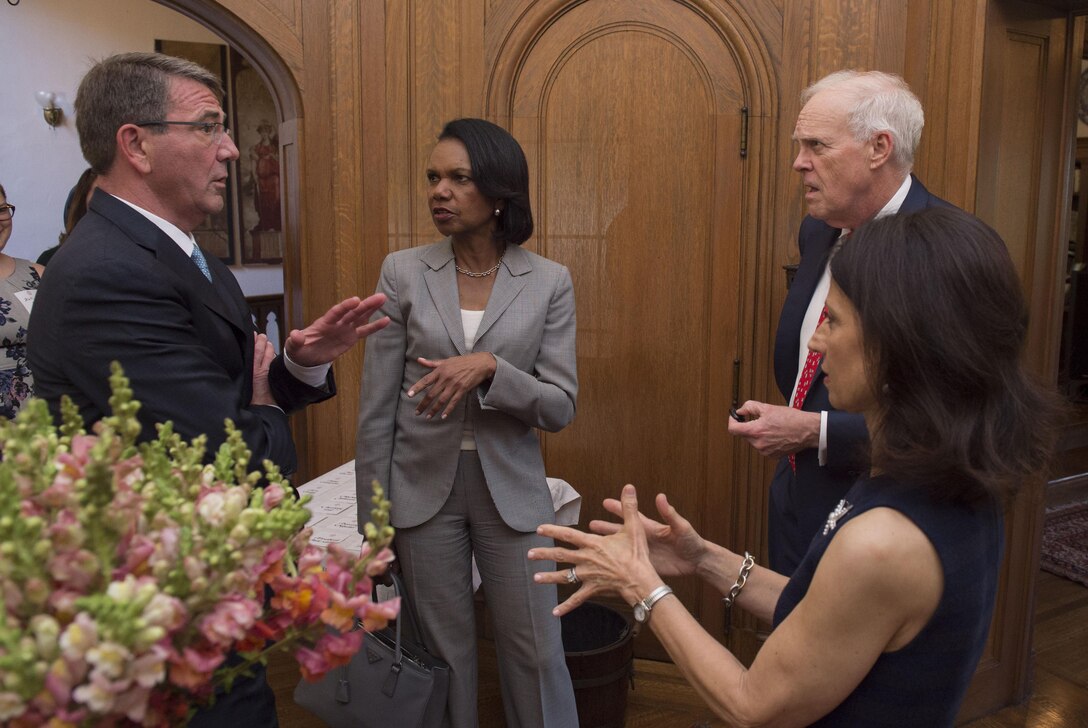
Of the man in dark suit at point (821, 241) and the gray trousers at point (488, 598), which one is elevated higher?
the man in dark suit at point (821, 241)

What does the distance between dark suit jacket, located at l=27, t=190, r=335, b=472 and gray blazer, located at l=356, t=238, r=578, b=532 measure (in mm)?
892

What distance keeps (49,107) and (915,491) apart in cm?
684

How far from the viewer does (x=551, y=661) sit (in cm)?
290

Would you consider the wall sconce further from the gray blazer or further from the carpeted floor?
the carpeted floor

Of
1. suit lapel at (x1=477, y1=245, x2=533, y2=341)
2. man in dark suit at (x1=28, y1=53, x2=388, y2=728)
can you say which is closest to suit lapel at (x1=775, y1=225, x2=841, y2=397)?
suit lapel at (x1=477, y1=245, x2=533, y2=341)

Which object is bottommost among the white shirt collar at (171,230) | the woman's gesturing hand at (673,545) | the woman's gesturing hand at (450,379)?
the woman's gesturing hand at (673,545)

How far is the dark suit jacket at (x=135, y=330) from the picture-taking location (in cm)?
176

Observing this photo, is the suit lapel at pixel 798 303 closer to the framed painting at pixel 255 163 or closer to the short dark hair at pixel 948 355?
the short dark hair at pixel 948 355

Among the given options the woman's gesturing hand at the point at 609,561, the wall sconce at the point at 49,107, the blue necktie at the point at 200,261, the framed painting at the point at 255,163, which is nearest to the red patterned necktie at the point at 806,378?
the woman's gesturing hand at the point at 609,561

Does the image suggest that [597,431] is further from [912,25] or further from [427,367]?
[912,25]

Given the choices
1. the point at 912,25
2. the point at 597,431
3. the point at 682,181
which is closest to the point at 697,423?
the point at 597,431

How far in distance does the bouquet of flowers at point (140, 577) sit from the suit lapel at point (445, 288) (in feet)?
5.65

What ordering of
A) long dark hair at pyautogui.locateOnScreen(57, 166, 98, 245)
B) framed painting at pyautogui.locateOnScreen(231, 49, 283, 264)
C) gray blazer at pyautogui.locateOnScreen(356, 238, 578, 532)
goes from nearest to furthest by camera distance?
gray blazer at pyautogui.locateOnScreen(356, 238, 578, 532)
long dark hair at pyautogui.locateOnScreen(57, 166, 98, 245)
framed painting at pyautogui.locateOnScreen(231, 49, 283, 264)

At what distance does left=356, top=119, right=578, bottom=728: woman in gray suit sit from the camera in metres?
2.79
